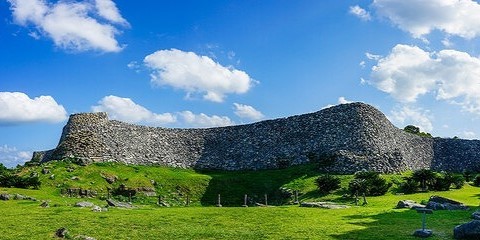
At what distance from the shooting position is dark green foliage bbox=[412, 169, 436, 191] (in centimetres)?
5848

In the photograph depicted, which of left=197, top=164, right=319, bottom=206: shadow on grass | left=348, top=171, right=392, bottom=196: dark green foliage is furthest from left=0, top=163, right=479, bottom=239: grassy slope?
left=197, top=164, right=319, bottom=206: shadow on grass

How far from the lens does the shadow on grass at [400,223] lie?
25.0m

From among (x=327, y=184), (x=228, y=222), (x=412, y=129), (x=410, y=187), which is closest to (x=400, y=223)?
(x=228, y=222)

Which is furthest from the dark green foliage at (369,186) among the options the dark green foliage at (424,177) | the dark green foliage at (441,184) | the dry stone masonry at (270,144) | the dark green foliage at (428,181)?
the dry stone masonry at (270,144)

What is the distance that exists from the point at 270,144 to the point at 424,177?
30.1 metres

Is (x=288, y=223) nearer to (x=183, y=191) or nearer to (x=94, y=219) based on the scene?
(x=94, y=219)

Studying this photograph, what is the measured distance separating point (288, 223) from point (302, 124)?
2141 inches

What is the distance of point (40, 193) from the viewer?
52.6 m

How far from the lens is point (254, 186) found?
65938 mm

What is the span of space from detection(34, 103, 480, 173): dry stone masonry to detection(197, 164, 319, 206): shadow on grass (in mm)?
4357

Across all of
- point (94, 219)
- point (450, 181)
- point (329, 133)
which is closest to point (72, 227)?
point (94, 219)

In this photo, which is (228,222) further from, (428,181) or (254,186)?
(428,181)

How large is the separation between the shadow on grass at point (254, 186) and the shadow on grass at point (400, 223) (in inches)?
935

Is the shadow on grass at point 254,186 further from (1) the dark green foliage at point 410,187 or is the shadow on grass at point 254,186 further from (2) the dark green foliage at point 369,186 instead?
(1) the dark green foliage at point 410,187
